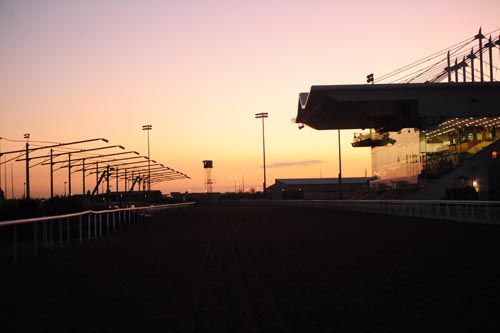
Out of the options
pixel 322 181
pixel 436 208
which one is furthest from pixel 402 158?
pixel 322 181

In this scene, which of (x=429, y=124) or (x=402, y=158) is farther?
(x=402, y=158)

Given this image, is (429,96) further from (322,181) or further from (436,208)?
(322,181)

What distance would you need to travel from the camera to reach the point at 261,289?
8.50 meters

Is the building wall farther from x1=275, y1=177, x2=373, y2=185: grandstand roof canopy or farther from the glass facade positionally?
x1=275, y1=177, x2=373, y2=185: grandstand roof canopy

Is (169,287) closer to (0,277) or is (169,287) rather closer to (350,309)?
(350,309)

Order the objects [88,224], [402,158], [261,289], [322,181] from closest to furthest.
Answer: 1. [261,289]
2. [88,224]
3. [402,158]
4. [322,181]

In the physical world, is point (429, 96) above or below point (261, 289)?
above

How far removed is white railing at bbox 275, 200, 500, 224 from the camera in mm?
24047

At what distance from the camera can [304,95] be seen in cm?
4697

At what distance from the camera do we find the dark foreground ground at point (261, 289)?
638 centimetres

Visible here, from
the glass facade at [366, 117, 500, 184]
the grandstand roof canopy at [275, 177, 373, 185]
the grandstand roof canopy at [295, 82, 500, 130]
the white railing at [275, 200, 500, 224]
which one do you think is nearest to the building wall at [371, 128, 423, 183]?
the glass facade at [366, 117, 500, 184]

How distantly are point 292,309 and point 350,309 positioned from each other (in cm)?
64

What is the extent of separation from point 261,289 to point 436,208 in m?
22.4

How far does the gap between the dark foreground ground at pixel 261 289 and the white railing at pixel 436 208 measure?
379 inches
